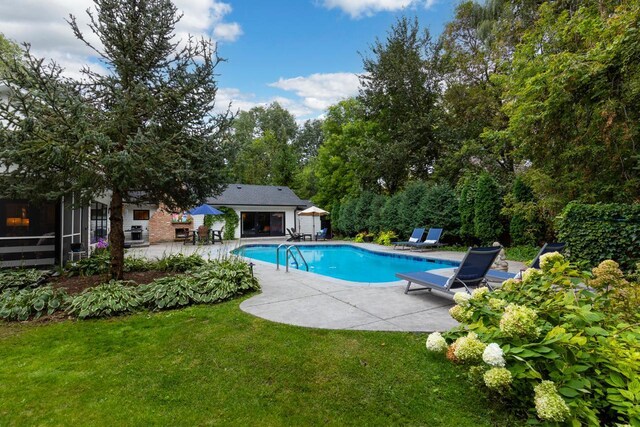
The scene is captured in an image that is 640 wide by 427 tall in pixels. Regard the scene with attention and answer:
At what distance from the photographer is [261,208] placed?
22.3 m

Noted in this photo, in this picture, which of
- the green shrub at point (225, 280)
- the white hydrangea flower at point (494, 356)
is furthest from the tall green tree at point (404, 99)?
the white hydrangea flower at point (494, 356)

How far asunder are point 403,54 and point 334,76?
1176 centimetres

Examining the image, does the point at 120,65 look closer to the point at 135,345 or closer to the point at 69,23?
the point at 69,23

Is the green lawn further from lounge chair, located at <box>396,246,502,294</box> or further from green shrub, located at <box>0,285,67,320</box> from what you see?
lounge chair, located at <box>396,246,502,294</box>

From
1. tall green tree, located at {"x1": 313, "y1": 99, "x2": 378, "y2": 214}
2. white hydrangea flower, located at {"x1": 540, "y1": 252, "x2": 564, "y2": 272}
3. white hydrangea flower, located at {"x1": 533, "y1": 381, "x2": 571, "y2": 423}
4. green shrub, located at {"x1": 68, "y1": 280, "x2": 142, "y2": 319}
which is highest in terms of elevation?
tall green tree, located at {"x1": 313, "y1": 99, "x2": 378, "y2": 214}

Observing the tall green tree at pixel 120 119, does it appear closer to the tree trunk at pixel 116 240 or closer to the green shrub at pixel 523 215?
the tree trunk at pixel 116 240

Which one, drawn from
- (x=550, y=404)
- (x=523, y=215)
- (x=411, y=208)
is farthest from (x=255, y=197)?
(x=550, y=404)

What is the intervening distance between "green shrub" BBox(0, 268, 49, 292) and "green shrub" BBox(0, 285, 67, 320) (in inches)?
20.2

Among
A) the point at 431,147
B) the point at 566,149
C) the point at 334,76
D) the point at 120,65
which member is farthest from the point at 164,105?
the point at 334,76

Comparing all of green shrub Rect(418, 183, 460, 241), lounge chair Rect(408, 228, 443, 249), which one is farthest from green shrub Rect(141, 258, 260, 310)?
green shrub Rect(418, 183, 460, 241)

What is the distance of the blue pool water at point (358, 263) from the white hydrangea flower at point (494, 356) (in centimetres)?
713

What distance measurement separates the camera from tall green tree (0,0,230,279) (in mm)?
4875

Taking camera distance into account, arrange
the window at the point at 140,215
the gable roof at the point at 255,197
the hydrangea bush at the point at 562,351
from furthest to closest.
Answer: the gable roof at the point at 255,197, the window at the point at 140,215, the hydrangea bush at the point at 562,351

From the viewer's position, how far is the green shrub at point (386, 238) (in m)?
16.4
